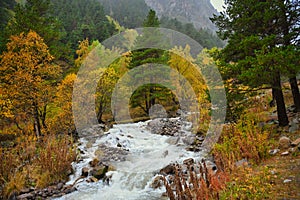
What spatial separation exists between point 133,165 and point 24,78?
762cm

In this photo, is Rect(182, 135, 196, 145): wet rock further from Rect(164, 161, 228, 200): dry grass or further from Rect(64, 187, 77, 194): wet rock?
Rect(164, 161, 228, 200): dry grass

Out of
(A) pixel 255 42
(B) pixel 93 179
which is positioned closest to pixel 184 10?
(A) pixel 255 42

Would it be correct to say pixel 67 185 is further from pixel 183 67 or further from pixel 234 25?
pixel 183 67

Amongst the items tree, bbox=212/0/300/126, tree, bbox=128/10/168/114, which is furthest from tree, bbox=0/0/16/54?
tree, bbox=212/0/300/126

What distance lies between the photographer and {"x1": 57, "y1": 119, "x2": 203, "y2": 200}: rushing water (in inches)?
298

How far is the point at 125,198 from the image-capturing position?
729 centimetres

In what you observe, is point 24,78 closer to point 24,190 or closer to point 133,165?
point 24,190

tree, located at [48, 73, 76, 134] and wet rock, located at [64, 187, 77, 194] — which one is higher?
tree, located at [48, 73, 76, 134]

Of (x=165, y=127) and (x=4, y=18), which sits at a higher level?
(x=4, y=18)

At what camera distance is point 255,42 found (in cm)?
774

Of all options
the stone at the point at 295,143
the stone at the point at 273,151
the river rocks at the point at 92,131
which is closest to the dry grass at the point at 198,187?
the stone at the point at 273,151

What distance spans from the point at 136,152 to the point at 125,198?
18.6 ft

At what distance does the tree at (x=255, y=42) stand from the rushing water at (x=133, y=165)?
4329 mm

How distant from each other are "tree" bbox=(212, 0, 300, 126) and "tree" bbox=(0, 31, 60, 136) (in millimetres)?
9996
